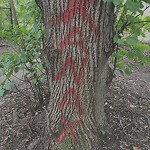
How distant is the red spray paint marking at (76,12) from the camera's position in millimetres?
1851

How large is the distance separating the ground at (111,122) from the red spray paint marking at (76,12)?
1082mm

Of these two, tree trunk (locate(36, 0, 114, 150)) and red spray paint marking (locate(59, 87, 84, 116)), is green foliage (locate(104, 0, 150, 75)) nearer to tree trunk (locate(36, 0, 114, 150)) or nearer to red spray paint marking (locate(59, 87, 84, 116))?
tree trunk (locate(36, 0, 114, 150))

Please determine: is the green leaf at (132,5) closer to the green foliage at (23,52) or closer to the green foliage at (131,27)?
the green foliage at (131,27)

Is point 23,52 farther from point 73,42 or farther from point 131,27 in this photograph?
point 131,27

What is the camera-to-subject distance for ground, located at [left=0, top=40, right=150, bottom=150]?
2.41 meters

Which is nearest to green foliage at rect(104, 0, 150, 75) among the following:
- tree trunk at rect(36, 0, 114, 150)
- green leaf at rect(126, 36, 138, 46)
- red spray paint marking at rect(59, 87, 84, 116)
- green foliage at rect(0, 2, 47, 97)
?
green leaf at rect(126, 36, 138, 46)

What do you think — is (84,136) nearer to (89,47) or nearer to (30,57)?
(89,47)

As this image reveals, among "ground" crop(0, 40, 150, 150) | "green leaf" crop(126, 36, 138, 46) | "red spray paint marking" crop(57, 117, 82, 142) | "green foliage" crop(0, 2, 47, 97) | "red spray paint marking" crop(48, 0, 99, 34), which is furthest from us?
Result: "ground" crop(0, 40, 150, 150)

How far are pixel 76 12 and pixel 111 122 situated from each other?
50.5 inches

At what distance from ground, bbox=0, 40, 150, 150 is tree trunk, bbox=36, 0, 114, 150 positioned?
0.84ft

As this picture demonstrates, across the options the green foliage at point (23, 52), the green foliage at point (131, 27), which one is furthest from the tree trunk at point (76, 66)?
the green foliage at point (23, 52)

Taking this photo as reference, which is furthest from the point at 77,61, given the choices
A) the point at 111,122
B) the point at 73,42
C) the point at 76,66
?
the point at 111,122

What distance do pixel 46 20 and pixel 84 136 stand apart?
1.07 m

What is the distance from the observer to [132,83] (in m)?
3.85
